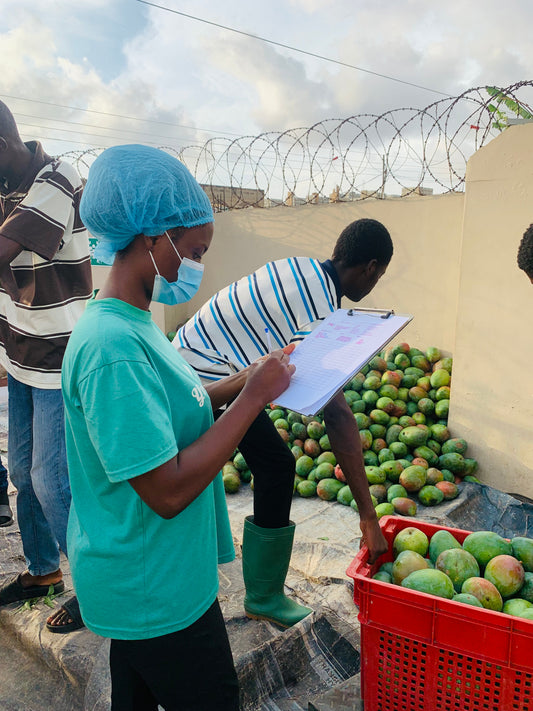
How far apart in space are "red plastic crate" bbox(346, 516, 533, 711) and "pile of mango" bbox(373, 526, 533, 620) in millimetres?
97

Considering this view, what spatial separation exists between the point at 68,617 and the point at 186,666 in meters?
1.51

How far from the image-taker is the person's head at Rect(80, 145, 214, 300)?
4.00 feet

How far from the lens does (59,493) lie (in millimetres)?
2465

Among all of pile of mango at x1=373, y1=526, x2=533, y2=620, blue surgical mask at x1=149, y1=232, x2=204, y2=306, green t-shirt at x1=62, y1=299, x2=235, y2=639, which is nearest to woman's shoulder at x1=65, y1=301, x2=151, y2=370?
green t-shirt at x1=62, y1=299, x2=235, y2=639

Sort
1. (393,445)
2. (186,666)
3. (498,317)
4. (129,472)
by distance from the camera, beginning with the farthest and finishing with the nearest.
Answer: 1. (393,445)
2. (498,317)
3. (186,666)
4. (129,472)

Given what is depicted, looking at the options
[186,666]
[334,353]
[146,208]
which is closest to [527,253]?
[334,353]

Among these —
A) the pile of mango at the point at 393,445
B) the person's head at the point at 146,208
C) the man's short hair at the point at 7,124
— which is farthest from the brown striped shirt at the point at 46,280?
the pile of mango at the point at 393,445

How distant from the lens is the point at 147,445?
110cm

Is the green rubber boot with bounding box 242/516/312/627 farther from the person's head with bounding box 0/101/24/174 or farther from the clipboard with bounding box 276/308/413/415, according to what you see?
the person's head with bounding box 0/101/24/174

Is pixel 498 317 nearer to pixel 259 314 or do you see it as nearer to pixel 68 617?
pixel 259 314

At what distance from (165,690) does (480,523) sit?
3.17 metres

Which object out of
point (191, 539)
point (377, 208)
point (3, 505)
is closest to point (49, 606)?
point (3, 505)

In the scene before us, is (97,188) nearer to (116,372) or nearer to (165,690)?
(116,372)

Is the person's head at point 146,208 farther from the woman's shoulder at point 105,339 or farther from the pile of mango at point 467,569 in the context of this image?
the pile of mango at point 467,569
